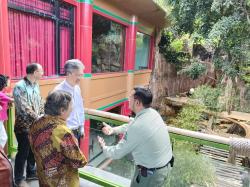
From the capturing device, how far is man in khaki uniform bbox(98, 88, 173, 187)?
1.60 m

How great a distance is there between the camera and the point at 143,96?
167 centimetres

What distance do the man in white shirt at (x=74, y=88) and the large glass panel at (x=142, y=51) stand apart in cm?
947

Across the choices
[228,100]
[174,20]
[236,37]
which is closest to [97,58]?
[174,20]

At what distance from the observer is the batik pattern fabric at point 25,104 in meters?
2.29

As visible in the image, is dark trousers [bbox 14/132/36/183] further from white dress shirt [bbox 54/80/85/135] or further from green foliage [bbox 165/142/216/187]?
green foliage [bbox 165/142/216/187]

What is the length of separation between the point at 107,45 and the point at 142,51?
14.2 feet

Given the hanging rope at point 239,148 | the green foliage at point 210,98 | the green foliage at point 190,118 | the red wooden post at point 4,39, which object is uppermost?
the red wooden post at point 4,39

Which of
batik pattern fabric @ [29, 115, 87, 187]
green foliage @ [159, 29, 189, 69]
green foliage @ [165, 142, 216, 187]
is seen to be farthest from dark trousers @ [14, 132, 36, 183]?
green foliage @ [159, 29, 189, 69]

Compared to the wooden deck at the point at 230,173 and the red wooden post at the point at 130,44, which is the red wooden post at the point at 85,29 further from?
the wooden deck at the point at 230,173

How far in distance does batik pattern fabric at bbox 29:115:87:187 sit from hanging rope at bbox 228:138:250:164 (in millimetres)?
1250

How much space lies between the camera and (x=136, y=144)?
1.61 metres

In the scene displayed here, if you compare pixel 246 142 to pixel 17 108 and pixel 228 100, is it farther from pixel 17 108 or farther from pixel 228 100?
pixel 228 100

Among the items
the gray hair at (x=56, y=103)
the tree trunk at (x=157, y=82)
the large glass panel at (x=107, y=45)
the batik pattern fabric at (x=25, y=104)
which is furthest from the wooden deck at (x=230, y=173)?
the tree trunk at (x=157, y=82)

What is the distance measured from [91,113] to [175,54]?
32.2 ft
